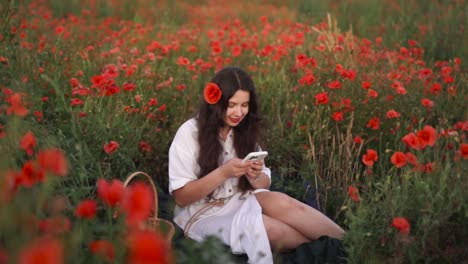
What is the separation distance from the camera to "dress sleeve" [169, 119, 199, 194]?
113 inches

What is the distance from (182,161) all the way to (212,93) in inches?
13.7

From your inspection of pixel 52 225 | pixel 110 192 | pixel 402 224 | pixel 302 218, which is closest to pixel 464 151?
pixel 402 224

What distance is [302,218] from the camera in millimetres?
2842

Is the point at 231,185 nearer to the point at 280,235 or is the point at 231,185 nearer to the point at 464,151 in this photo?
the point at 280,235

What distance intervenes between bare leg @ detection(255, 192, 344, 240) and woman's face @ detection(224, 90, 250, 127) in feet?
1.33

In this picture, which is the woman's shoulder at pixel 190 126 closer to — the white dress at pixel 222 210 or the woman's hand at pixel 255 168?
the white dress at pixel 222 210

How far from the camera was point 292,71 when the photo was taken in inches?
171

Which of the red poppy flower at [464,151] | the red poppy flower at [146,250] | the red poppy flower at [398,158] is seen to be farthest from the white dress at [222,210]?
the red poppy flower at [146,250]

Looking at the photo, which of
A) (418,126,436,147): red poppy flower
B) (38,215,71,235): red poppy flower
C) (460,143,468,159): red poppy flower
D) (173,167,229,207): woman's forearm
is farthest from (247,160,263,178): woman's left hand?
(38,215,71,235): red poppy flower

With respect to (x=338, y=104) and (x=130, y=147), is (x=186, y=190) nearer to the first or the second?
(x=130, y=147)

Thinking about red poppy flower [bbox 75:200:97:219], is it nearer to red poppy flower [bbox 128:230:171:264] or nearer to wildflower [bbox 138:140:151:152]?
red poppy flower [bbox 128:230:171:264]

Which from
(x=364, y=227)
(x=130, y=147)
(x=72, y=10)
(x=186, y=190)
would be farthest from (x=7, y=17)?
(x=72, y=10)

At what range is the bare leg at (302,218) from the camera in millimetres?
2826

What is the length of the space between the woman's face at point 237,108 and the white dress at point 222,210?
0.64 ft
